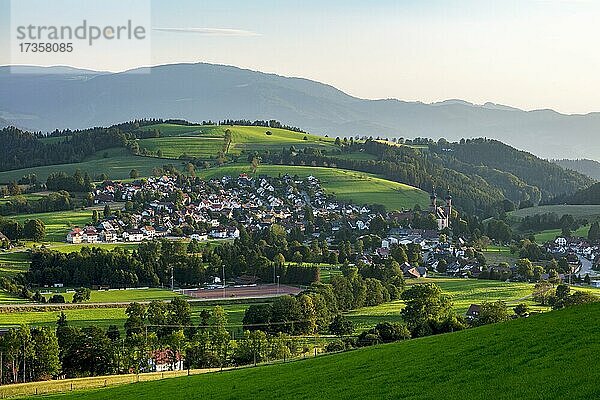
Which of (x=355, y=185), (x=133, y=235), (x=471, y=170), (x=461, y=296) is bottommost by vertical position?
(x=461, y=296)

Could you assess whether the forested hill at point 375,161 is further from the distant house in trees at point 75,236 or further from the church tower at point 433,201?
the distant house in trees at point 75,236

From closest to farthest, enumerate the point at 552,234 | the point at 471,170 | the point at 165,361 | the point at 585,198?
the point at 165,361, the point at 552,234, the point at 585,198, the point at 471,170

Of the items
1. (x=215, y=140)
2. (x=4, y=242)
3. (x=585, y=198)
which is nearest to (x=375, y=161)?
(x=215, y=140)

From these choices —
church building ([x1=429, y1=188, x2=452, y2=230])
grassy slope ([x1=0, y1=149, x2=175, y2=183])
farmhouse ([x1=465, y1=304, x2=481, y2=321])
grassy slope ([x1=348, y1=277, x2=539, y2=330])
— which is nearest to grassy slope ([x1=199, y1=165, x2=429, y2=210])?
church building ([x1=429, y1=188, x2=452, y2=230])

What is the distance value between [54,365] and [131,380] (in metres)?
5.44

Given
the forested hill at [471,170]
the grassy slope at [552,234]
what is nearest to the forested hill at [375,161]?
the forested hill at [471,170]

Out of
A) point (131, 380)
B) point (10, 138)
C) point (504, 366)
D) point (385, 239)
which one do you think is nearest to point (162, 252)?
point (385, 239)

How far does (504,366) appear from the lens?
54.1 ft

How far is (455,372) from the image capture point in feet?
56.4

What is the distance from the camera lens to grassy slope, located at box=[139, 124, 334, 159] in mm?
135375

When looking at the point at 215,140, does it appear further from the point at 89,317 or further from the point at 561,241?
the point at 89,317

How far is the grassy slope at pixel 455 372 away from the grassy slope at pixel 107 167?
9637 cm

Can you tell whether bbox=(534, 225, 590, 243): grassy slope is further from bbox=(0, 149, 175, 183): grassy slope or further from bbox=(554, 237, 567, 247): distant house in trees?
bbox=(0, 149, 175, 183): grassy slope

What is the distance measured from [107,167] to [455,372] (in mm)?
110584
